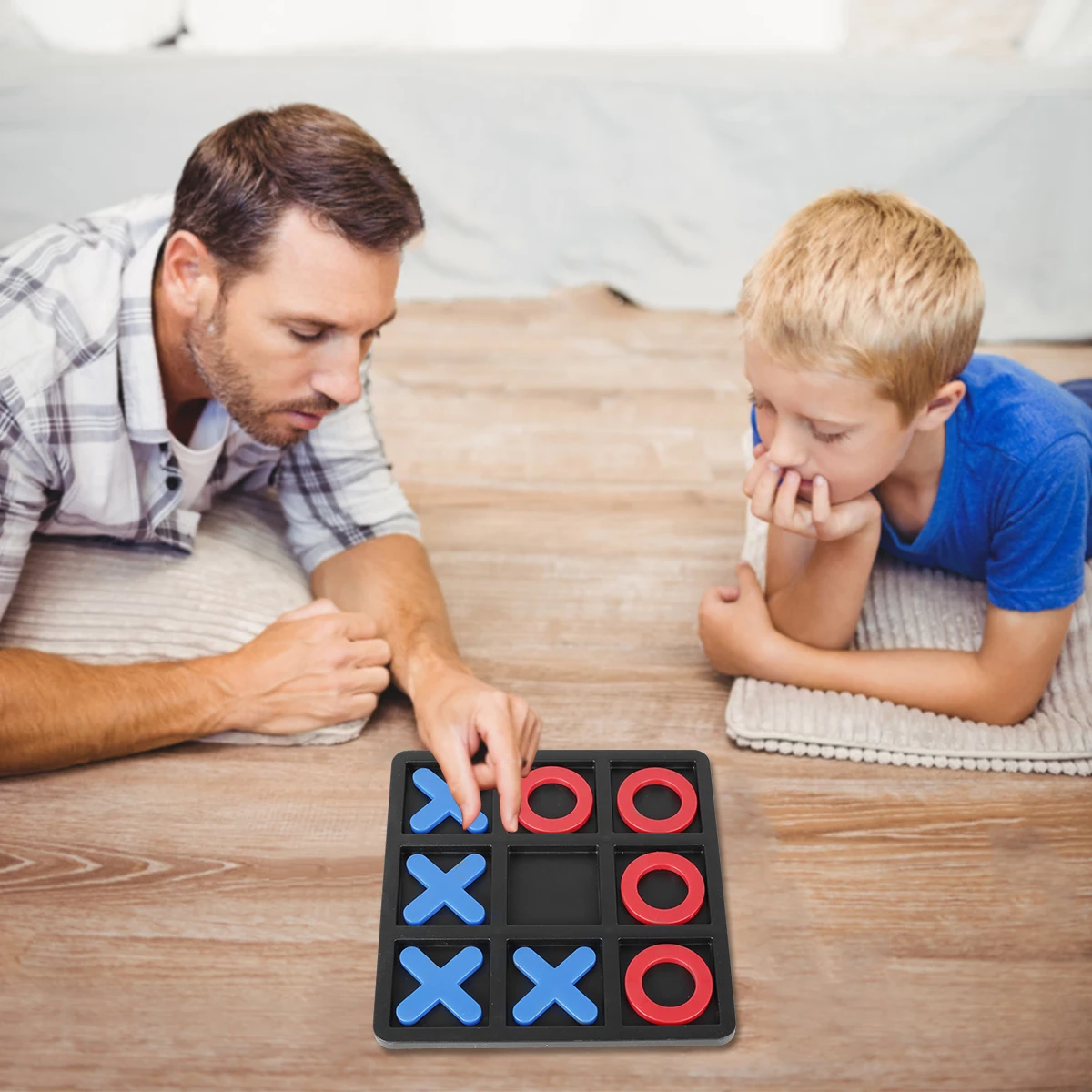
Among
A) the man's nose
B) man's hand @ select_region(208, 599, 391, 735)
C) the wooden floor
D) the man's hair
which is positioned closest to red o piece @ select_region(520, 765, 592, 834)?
the wooden floor

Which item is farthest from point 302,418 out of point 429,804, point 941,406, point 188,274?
point 941,406

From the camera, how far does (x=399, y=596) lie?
1.28m

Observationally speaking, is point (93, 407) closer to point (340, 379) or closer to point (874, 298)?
point (340, 379)

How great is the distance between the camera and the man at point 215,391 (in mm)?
1057

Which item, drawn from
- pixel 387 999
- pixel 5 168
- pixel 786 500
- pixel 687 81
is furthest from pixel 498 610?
pixel 5 168

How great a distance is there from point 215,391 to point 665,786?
63 cm

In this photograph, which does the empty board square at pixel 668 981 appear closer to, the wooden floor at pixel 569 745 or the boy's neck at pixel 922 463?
the wooden floor at pixel 569 745

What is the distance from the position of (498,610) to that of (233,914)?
53 cm

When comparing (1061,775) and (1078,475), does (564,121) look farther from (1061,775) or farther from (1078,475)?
(1061,775)

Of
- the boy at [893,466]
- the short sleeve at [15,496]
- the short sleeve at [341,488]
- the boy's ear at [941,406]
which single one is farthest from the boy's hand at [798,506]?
the short sleeve at [15,496]

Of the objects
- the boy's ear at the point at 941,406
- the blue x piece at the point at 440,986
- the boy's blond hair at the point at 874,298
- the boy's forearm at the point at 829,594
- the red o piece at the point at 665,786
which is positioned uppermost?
the boy's blond hair at the point at 874,298

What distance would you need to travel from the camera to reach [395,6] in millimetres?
2225

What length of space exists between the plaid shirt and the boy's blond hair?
588 millimetres

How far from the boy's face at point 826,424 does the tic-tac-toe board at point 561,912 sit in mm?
327
